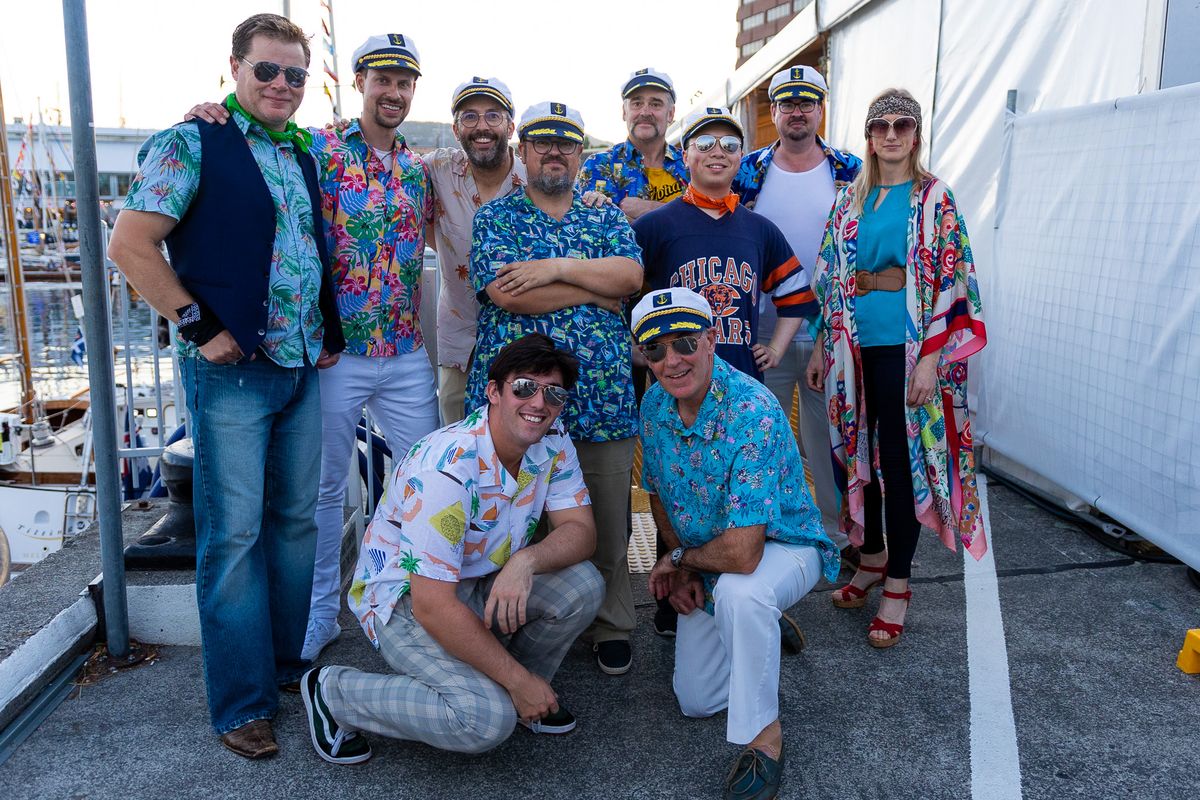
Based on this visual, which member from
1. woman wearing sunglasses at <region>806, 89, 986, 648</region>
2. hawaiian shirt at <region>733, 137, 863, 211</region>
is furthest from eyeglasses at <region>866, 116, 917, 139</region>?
hawaiian shirt at <region>733, 137, 863, 211</region>

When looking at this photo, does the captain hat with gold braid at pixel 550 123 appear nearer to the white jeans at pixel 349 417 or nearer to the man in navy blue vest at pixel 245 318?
the man in navy blue vest at pixel 245 318

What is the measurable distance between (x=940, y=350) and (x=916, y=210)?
50 cm

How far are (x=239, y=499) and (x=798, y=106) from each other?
2.65 meters

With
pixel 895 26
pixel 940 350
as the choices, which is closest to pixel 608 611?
pixel 940 350

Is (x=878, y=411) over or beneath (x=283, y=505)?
over

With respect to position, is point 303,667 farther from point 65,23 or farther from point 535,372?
point 65,23

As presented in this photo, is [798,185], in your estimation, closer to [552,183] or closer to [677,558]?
[552,183]

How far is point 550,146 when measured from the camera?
9.77 ft

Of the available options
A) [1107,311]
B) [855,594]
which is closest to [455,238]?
[855,594]

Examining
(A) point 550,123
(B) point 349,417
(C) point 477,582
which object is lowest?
(C) point 477,582

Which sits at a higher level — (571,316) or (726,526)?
(571,316)

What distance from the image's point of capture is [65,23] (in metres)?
2.67

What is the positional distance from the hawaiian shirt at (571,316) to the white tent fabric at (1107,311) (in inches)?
90.6

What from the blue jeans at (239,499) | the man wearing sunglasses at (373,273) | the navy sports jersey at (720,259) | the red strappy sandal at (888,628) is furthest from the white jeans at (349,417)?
the red strappy sandal at (888,628)
